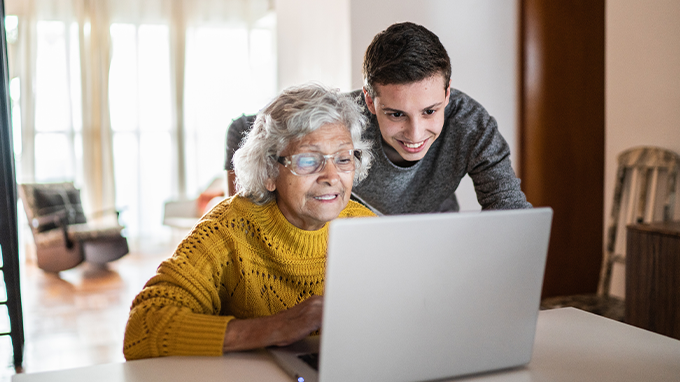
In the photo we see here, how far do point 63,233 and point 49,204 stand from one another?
596 mm

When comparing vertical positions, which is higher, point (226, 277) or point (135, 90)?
point (135, 90)

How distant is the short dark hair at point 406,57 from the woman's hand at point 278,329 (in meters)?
0.74

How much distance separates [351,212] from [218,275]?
17.9 inches

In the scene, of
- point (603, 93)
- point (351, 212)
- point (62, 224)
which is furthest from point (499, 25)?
point (62, 224)

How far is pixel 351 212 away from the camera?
1.68 metres

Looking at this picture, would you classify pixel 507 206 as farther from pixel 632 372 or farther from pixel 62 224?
pixel 62 224

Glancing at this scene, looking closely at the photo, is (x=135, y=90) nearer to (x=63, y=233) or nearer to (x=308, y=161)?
(x=63, y=233)

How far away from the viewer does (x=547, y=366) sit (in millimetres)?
1079

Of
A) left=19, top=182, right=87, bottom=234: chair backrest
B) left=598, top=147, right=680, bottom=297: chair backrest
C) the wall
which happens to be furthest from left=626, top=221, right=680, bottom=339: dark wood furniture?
left=19, top=182, right=87, bottom=234: chair backrest

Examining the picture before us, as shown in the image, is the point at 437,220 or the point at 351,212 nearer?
the point at 437,220

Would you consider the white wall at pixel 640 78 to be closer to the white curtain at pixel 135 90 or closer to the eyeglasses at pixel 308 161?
the eyeglasses at pixel 308 161

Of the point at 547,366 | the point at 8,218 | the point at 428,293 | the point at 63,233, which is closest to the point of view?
the point at 428,293

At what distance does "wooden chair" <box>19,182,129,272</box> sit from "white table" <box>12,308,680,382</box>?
192 inches

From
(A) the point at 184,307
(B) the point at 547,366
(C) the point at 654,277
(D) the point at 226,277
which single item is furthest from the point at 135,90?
(B) the point at 547,366
